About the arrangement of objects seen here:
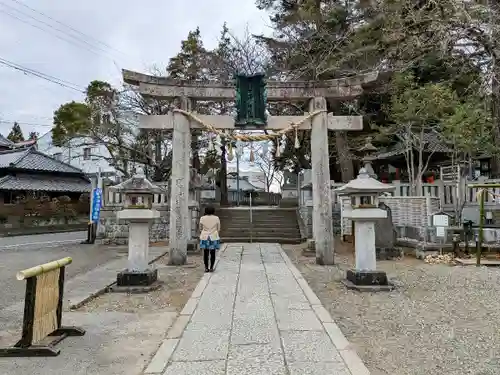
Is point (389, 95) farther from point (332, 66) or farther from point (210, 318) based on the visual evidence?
point (210, 318)

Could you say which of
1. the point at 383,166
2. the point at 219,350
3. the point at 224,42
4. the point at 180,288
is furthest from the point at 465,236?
the point at 224,42

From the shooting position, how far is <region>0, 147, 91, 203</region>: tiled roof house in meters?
26.2

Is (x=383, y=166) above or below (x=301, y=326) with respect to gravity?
above

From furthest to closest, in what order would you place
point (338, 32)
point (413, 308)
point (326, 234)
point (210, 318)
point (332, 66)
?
point (338, 32), point (332, 66), point (326, 234), point (413, 308), point (210, 318)

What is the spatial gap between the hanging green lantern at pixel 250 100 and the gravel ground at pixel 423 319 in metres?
4.07

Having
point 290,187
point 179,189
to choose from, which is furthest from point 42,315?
point 290,187

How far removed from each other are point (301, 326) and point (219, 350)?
132cm

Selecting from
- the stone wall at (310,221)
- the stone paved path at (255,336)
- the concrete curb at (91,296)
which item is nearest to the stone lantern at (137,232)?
the concrete curb at (91,296)

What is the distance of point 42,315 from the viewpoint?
14.5 feet

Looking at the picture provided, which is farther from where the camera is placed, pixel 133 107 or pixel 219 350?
pixel 133 107

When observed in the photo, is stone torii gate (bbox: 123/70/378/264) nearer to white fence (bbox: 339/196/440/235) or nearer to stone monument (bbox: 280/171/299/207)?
white fence (bbox: 339/196/440/235)

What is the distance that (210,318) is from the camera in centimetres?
543

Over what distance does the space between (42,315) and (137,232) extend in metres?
3.58

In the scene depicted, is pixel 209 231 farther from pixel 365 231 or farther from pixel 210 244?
pixel 365 231
